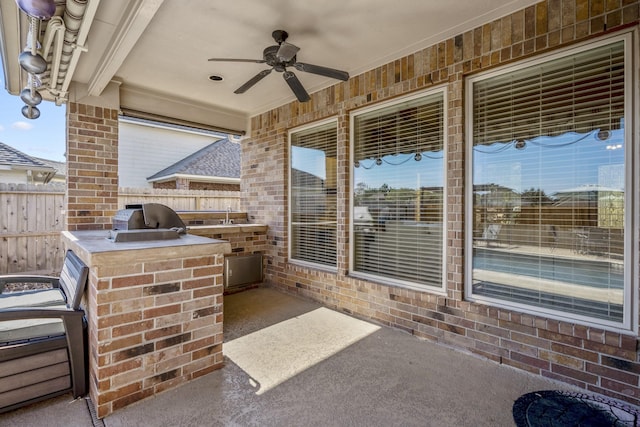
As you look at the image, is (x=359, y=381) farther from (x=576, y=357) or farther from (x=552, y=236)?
(x=552, y=236)

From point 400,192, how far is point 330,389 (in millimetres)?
2060

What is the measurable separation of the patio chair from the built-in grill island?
364mm

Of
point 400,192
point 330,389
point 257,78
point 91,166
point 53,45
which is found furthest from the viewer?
point 91,166

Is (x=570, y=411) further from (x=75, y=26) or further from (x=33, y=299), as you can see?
(x=75, y=26)

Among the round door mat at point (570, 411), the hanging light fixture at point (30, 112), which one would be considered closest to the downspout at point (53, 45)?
the hanging light fixture at point (30, 112)

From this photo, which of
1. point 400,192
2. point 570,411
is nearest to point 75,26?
point 400,192

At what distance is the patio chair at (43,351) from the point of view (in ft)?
6.05

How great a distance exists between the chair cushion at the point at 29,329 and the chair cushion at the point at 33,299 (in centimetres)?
24

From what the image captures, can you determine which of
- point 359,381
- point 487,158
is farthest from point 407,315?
point 487,158

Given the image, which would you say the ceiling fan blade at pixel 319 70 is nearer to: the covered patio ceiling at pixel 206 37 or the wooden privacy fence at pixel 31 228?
the covered patio ceiling at pixel 206 37

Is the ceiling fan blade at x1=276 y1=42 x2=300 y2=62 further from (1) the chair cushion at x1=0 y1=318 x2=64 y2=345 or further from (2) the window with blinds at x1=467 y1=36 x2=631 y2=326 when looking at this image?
(1) the chair cushion at x1=0 y1=318 x2=64 y2=345

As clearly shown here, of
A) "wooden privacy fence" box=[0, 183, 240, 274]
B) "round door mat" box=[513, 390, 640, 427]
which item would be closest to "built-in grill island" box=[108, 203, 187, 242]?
"wooden privacy fence" box=[0, 183, 240, 274]

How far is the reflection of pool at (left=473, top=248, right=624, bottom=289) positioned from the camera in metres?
2.18

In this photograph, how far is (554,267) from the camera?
2.42 m
